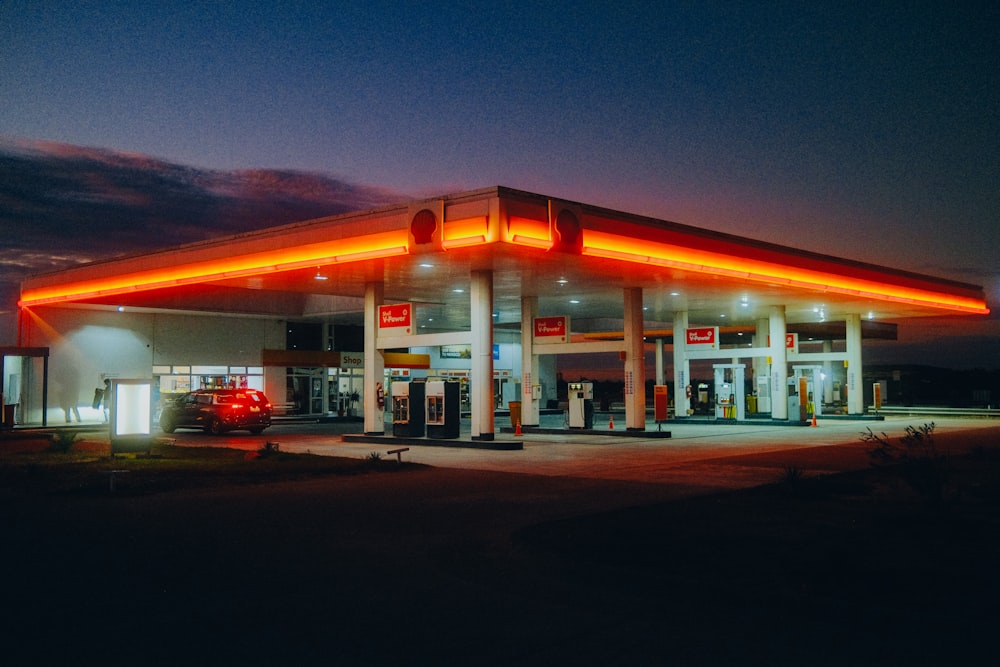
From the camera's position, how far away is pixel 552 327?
102ft

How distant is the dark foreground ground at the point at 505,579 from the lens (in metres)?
5.91

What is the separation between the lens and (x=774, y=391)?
36531mm

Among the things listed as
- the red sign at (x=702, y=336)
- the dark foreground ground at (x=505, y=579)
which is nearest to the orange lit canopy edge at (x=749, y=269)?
the red sign at (x=702, y=336)

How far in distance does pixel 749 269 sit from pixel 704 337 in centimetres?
1063

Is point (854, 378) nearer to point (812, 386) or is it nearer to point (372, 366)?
point (812, 386)

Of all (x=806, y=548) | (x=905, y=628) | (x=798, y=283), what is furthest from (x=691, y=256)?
(x=905, y=628)

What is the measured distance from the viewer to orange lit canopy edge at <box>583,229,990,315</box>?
22.5 meters

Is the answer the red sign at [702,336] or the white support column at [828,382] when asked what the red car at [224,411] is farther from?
the white support column at [828,382]

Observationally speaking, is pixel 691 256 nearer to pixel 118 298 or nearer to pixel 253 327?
pixel 118 298

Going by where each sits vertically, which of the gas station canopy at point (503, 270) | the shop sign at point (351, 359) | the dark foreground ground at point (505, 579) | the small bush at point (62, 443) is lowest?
the dark foreground ground at point (505, 579)

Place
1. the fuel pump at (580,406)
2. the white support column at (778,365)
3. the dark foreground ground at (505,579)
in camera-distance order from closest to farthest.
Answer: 1. the dark foreground ground at (505,579)
2. the fuel pump at (580,406)
3. the white support column at (778,365)

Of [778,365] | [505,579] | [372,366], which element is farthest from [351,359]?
[505,579]

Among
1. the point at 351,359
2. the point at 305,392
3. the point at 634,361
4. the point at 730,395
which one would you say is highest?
the point at 351,359

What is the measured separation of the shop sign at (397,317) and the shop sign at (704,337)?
15.4m
